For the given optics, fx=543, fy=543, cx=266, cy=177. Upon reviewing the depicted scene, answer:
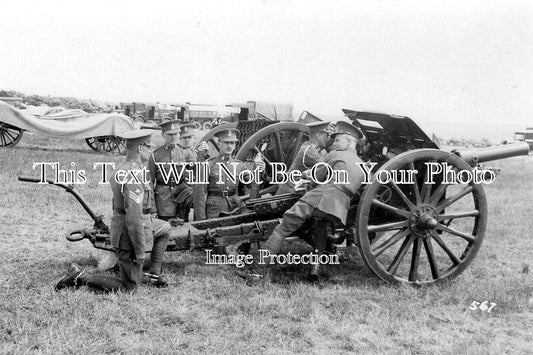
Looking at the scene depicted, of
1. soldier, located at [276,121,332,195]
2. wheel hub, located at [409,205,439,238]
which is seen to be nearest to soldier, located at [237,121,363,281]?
wheel hub, located at [409,205,439,238]

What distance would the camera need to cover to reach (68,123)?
49.8ft

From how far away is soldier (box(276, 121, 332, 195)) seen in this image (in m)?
5.54

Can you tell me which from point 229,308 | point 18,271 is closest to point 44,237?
point 18,271

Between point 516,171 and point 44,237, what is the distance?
1455cm

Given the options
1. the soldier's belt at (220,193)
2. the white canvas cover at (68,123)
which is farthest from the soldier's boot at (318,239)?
the white canvas cover at (68,123)

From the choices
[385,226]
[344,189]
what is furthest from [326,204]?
[385,226]

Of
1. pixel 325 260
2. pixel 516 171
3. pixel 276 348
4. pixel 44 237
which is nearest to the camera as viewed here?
pixel 276 348

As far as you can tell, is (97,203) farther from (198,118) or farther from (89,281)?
(198,118)

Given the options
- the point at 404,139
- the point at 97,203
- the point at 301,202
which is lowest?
the point at 97,203

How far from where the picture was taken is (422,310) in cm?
430

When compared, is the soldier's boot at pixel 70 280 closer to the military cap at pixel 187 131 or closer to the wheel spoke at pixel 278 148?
the military cap at pixel 187 131

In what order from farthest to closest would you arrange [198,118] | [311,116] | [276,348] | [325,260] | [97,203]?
1. [198,118]
2. [97,203]
3. [311,116]
4. [325,260]
5. [276,348]

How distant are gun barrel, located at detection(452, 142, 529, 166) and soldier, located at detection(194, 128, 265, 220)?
229 cm

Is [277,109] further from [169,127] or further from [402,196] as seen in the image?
[402,196]
